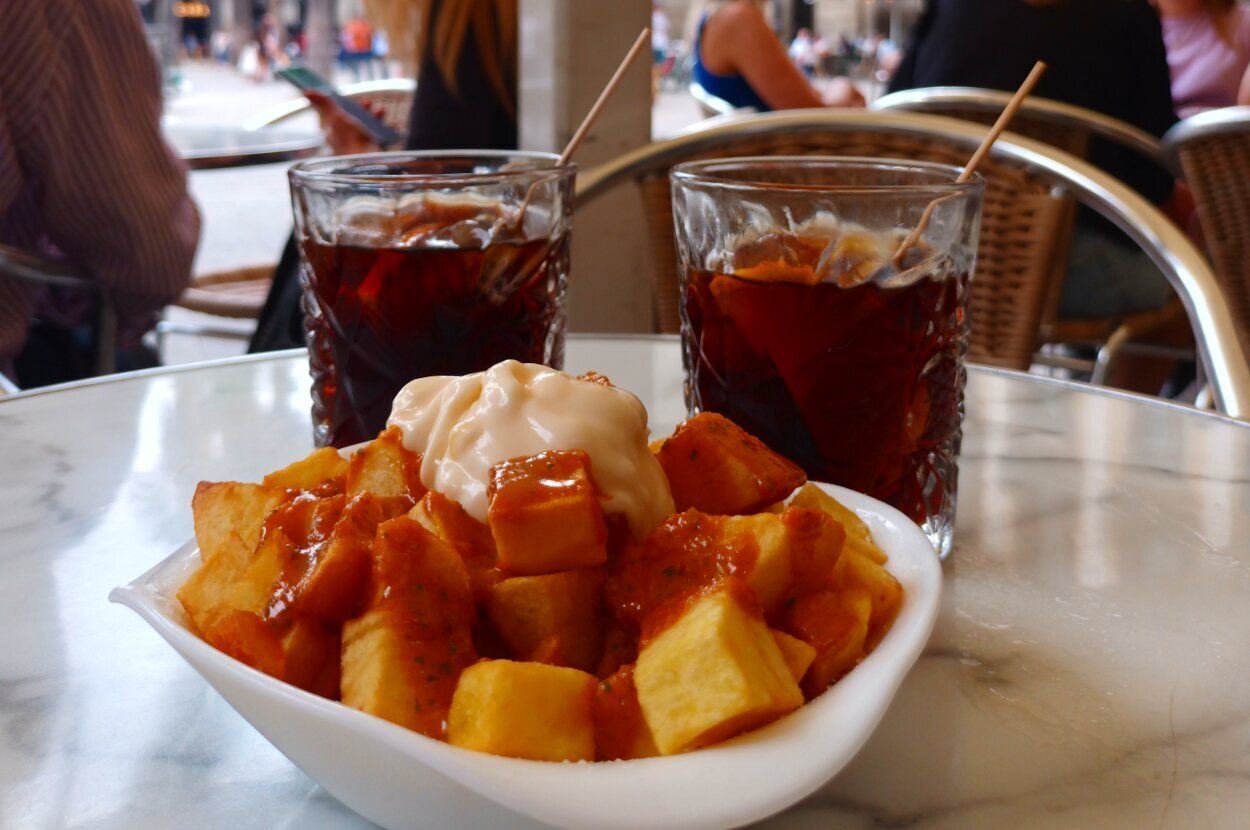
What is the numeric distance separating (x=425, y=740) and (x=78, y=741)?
22 cm

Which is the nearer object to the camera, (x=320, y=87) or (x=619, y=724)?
(x=619, y=724)

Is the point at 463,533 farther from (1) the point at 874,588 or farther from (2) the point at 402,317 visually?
(2) the point at 402,317

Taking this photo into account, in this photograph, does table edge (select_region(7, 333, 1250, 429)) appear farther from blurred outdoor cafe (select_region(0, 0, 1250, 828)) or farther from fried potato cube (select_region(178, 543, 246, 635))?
fried potato cube (select_region(178, 543, 246, 635))

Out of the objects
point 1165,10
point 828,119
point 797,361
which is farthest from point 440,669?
point 1165,10

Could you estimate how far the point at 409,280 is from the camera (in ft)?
2.85

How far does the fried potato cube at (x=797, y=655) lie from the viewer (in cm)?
45

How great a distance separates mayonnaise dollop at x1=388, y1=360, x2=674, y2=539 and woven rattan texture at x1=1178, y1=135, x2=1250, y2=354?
147 cm

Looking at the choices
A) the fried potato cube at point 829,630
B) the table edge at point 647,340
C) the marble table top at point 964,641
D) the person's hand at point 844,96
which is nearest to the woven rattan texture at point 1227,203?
the table edge at point 647,340

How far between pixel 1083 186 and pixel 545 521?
3.55ft

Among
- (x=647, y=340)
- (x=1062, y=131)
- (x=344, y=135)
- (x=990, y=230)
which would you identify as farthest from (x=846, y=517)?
Answer: (x=344, y=135)

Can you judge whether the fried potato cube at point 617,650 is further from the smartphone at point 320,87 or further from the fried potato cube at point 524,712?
the smartphone at point 320,87

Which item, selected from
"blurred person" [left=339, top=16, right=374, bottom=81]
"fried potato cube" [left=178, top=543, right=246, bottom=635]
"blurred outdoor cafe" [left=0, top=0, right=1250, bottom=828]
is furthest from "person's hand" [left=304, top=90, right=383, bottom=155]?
"blurred person" [left=339, top=16, right=374, bottom=81]

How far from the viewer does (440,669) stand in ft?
1.47

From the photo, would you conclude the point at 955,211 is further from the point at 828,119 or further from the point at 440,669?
the point at 828,119
